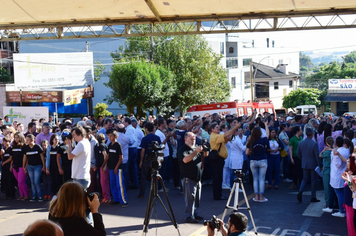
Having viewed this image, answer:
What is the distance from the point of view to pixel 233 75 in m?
57.5

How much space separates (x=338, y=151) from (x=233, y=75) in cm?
4984

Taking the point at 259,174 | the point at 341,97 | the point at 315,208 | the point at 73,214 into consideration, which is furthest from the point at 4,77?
the point at 73,214

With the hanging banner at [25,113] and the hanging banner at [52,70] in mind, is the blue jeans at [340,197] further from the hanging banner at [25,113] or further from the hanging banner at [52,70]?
the hanging banner at [52,70]

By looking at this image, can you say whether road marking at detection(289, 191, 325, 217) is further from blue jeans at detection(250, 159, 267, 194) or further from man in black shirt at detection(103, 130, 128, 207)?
man in black shirt at detection(103, 130, 128, 207)

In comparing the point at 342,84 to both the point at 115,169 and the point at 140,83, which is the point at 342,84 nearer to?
the point at 140,83

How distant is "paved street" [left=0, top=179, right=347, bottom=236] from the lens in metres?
7.97

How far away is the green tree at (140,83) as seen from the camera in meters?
30.0

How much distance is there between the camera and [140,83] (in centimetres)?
3000

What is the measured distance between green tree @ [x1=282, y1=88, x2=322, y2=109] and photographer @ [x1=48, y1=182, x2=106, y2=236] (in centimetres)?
5456

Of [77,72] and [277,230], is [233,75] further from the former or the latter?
[277,230]

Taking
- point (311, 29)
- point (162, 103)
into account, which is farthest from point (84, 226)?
point (162, 103)

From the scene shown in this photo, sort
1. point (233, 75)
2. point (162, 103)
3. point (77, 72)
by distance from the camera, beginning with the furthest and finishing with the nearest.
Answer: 1. point (233, 75)
2. point (77, 72)
3. point (162, 103)

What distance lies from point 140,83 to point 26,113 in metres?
10.9

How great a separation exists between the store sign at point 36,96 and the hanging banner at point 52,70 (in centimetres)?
172
